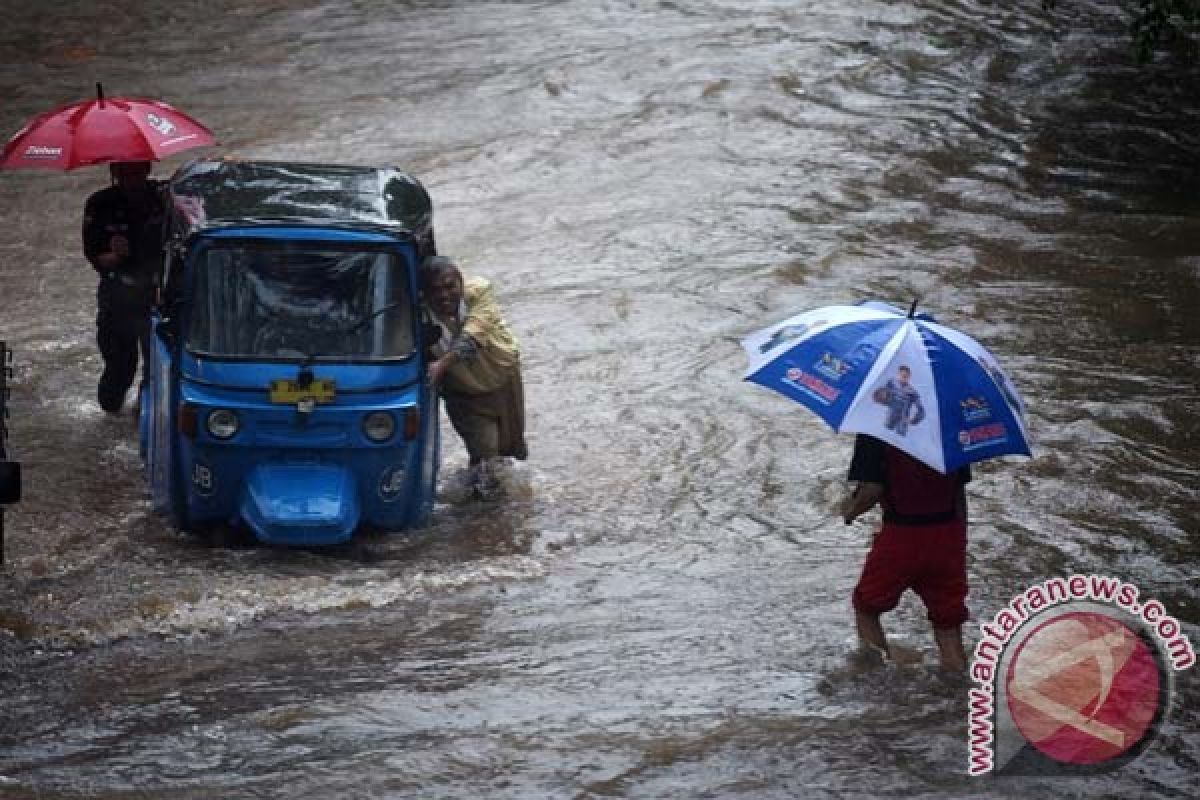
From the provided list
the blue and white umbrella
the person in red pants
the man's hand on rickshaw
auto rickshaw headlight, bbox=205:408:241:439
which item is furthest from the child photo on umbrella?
auto rickshaw headlight, bbox=205:408:241:439

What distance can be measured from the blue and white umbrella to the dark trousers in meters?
5.02

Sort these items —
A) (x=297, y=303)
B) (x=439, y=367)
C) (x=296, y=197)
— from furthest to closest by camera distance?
(x=296, y=197) < (x=439, y=367) < (x=297, y=303)

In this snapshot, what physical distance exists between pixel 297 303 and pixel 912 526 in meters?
3.58

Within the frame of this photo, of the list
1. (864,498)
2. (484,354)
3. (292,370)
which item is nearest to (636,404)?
(484,354)

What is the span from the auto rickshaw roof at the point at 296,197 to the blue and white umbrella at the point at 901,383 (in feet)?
9.82

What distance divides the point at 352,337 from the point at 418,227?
733 millimetres

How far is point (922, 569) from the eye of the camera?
7863 mm

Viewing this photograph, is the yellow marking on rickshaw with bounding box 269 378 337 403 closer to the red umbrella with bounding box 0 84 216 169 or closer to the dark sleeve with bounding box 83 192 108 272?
the red umbrella with bounding box 0 84 216 169

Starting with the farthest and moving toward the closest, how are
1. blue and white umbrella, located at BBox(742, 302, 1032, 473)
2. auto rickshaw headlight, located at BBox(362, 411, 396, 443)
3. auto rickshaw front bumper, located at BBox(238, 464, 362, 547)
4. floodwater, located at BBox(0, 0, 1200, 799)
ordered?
auto rickshaw headlight, located at BBox(362, 411, 396, 443) < auto rickshaw front bumper, located at BBox(238, 464, 362, 547) < floodwater, located at BBox(0, 0, 1200, 799) < blue and white umbrella, located at BBox(742, 302, 1032, 473)

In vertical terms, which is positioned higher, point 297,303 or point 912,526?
point 297,303

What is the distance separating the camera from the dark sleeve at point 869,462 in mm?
7805

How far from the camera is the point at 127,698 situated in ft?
26.1

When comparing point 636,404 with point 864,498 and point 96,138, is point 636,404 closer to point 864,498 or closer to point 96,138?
point 96,138

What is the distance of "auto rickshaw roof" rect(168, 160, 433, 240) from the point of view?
32.3 feet
